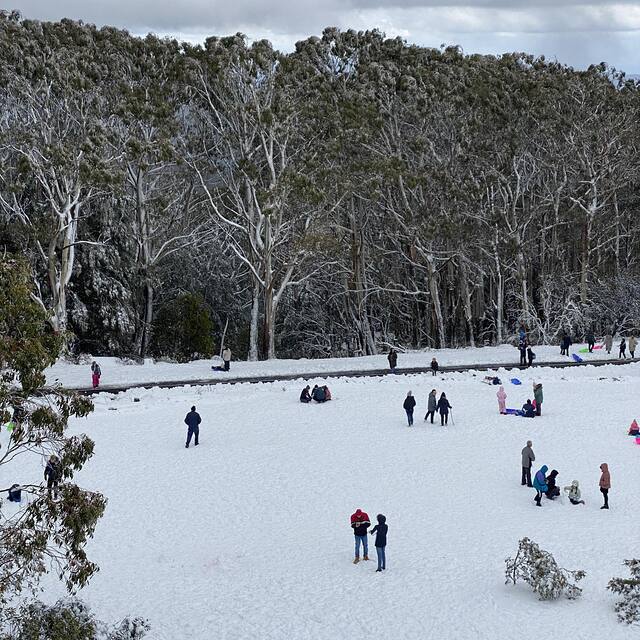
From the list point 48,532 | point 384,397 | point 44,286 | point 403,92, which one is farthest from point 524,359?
point 48,532

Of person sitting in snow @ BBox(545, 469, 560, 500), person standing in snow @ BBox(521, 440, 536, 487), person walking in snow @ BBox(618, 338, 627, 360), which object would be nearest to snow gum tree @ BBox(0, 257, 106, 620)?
person sitting in snow @ BBox(545, 469, 560, 500)

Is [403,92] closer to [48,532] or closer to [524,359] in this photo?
[524,359]

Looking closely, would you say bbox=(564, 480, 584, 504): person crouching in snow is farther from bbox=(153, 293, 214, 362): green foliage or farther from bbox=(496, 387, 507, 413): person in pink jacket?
bbox=(153, 293, 214, 362): green foliage

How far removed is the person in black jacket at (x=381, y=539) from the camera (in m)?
19.5

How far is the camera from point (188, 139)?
51219mm

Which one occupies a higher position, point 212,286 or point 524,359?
point 212,286

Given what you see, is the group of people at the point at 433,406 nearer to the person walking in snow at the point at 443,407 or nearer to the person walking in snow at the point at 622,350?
the person walking in snow at the point at 443,407

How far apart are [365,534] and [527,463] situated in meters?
6.29

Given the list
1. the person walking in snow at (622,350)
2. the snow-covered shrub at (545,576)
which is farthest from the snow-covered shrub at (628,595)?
the person walking in snow at (622,350)

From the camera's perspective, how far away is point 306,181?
151 feet

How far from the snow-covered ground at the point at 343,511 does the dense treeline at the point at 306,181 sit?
14.4 metres

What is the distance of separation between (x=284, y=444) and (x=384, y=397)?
670cm

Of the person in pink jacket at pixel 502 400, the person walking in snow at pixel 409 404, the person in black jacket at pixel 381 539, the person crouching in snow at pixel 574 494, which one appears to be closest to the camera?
the person in black jacket at pixel 381 539

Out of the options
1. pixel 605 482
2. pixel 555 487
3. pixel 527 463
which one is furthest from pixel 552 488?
pixel 605 482
